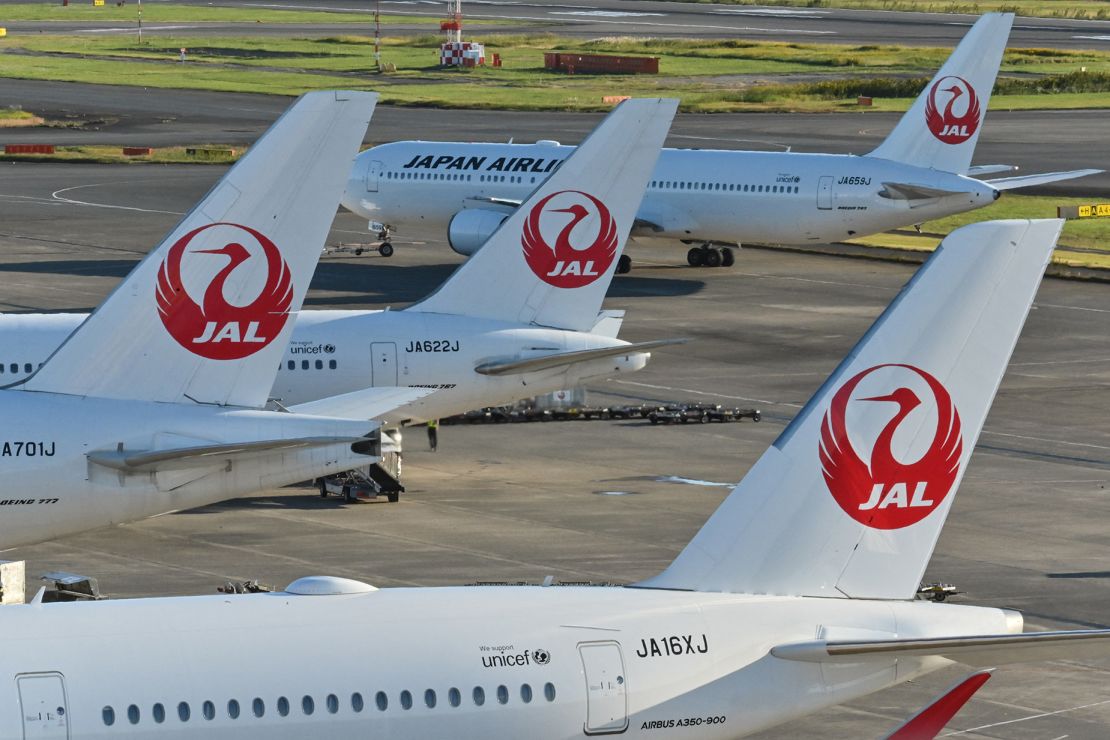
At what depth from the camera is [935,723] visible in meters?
16.9

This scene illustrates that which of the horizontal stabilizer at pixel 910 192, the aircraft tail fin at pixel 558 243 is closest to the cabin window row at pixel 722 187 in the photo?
the horizontal stabilizer at pixel 910 192

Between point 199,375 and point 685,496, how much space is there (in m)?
14.0

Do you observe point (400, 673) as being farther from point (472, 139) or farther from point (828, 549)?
point (472, 139)

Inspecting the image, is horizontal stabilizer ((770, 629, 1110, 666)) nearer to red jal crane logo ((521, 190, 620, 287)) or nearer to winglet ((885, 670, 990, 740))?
winglet ((885, 670, 990, 740))

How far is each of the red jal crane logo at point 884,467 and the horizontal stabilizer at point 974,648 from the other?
129 centimetres

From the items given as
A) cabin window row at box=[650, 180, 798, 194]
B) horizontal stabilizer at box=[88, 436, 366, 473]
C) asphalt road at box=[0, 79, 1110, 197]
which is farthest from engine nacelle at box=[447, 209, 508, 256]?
horizontal stabilizer at box=[88, 436, 366, 473]

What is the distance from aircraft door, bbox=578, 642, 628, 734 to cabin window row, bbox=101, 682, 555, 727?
357 mm

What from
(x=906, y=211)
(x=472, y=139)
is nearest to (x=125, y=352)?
(x=906, y=211)

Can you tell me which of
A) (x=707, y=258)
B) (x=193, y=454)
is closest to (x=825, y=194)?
(x=707, y=258)

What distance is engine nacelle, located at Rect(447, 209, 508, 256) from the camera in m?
64.9

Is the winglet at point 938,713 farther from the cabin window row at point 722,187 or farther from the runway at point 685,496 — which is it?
the cabin window row at point 722,187

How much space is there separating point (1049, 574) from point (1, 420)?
16.6m

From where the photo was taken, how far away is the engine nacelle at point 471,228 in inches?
2557

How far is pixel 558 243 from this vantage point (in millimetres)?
37625
